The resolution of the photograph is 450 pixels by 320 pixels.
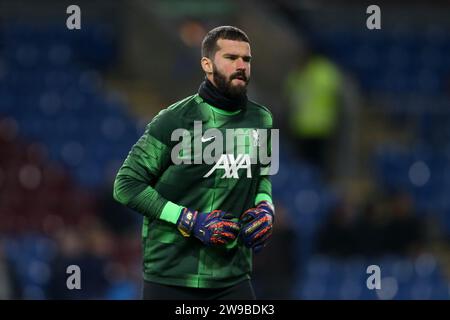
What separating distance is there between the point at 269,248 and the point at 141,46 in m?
6.18

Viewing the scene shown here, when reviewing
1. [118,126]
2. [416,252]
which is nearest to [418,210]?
[416,252]

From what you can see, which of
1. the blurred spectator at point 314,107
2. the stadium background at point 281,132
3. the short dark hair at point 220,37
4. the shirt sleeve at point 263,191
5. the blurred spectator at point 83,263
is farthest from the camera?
the blurred spectator at point 314,107

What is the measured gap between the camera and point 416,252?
37.7 feet

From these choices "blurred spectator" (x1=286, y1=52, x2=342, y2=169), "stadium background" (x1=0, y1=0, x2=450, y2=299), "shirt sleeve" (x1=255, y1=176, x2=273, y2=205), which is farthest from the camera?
"blurred spectator" (x1=286, y1=52, x2=342, y2=169)

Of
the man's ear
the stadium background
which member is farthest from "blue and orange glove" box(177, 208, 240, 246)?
the stadium background

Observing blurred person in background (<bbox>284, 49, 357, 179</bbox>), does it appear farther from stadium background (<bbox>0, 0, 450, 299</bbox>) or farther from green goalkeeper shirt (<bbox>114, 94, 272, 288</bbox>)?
green goalkeeper shirt (<bbox>114, 94, 272, 288</bbox>)

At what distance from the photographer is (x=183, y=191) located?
533cm

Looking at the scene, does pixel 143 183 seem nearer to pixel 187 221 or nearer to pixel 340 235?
pixel 187 221

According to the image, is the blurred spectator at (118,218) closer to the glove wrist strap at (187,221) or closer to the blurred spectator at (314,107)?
the blurred spectator at (314,107)

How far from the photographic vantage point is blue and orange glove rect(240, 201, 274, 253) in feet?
17.0

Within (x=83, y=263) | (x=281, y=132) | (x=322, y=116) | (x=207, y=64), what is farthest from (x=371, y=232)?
(x=207, y=64)

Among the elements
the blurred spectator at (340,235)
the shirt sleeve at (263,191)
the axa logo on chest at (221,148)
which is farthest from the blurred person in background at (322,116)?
the axa logo on chest at (221,148)

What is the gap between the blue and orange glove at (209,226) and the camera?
5.12m

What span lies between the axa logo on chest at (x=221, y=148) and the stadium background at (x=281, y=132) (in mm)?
3566
